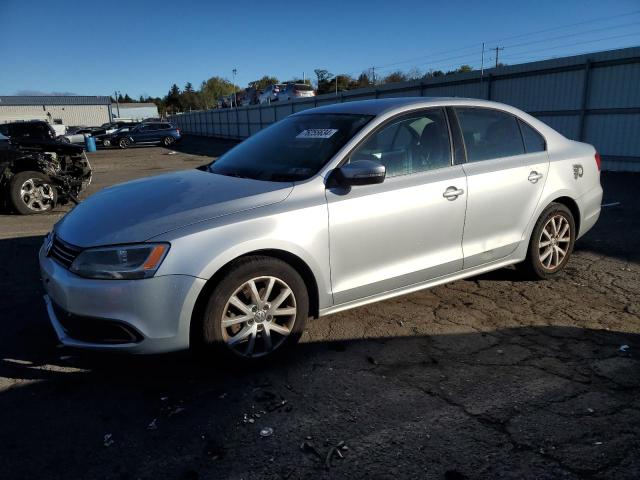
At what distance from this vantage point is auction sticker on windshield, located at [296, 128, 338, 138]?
363 centimetres

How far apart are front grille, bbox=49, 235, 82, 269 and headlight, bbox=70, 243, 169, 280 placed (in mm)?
131

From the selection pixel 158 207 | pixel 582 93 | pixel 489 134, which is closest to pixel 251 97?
pixel 582 93

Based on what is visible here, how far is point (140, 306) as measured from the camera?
8.73 feet

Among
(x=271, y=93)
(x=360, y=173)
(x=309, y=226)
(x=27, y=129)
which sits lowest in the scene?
(x=309, y=226)

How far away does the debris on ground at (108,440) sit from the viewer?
2.44 m

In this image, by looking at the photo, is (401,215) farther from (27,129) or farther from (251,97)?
(251,97)

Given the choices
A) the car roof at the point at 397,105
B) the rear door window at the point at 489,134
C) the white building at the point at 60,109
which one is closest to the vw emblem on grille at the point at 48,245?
the car roof at the point at 397,105

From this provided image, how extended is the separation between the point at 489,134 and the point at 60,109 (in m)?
79.7

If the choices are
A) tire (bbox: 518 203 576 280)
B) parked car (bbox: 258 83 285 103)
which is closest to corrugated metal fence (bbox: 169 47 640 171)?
tire (bbox: 518 203 576 280)

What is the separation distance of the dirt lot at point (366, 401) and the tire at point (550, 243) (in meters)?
0.42

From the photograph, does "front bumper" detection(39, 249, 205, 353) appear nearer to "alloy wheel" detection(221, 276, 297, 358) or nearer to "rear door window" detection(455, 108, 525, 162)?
"alloy wheel" detection(221, 276, 297, 358)

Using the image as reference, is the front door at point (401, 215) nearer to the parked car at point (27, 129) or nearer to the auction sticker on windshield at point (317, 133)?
the auction sticker on windshield at point (317, 133)

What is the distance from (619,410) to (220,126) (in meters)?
42.1

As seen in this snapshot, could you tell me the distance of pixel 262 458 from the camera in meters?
2.30
